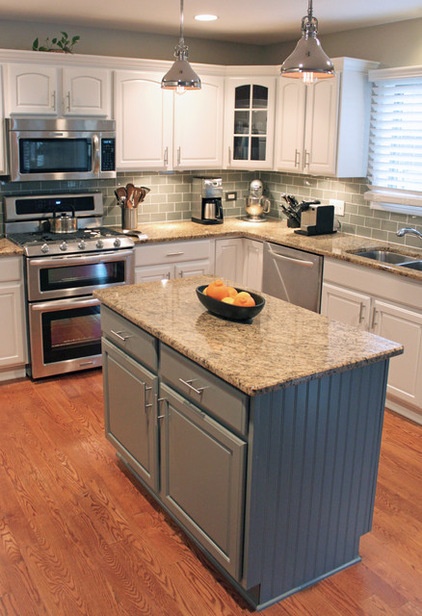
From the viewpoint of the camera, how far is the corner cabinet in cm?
448

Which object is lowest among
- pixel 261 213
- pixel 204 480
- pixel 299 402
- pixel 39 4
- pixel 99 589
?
pixel 99 589

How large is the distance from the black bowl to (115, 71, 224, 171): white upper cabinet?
2.39 m

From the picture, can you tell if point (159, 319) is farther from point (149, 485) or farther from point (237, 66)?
point (237, 66)

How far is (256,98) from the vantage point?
200 inches

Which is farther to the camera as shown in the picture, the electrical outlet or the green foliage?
the electrical outlet

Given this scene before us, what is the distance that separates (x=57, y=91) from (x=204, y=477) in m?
3.10

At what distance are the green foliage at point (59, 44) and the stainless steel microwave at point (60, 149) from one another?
51cm

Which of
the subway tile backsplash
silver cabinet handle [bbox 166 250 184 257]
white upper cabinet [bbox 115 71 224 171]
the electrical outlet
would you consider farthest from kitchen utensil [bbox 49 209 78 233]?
the electrical outlet

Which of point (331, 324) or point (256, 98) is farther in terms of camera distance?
point (256, 98)

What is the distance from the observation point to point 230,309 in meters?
2.67

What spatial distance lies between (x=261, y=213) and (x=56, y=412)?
2.66 metres

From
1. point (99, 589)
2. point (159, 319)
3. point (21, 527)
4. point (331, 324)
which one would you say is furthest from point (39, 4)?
point (99, 589)

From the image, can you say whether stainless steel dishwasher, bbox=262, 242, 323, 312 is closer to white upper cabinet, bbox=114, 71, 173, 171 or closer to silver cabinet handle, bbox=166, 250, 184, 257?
silver cabinet handle, bbox=166, 250, 184, 257

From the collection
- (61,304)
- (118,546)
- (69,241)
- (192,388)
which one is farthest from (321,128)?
(118,546)
